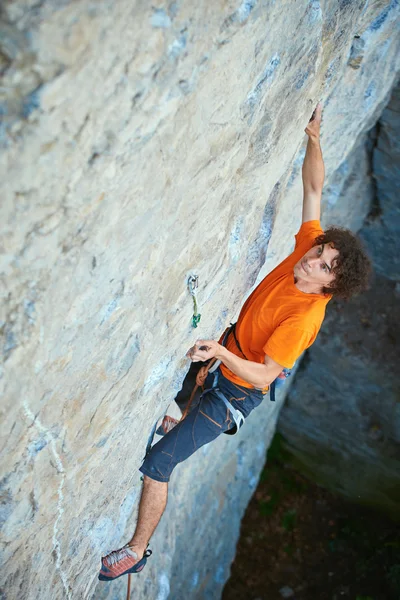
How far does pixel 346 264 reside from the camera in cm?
263

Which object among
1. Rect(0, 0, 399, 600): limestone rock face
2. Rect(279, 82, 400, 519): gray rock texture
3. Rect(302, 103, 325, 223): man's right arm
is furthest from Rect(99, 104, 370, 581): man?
Rect(279, 82, 400, 519): gray rock texture

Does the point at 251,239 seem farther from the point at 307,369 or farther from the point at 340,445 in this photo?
the point at 340,445

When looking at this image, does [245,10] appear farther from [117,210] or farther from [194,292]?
[194,292]

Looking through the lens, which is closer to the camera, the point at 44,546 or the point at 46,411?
the point at 46,411

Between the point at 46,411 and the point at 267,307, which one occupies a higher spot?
the point at 46,411

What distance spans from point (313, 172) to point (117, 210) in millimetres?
1770

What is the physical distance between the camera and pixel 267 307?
9.18ft

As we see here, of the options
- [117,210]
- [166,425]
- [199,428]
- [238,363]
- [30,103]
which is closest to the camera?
[30,103]

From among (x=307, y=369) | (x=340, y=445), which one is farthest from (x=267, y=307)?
(x=340, y=445)

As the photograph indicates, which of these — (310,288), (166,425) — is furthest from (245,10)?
(166,425)

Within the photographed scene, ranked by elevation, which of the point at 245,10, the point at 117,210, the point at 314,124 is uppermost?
the point at 245,10

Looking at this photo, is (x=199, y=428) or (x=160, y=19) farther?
(x=199, y=428)

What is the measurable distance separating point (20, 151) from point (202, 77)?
2.18ft

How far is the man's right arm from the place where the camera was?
291 centimetres
